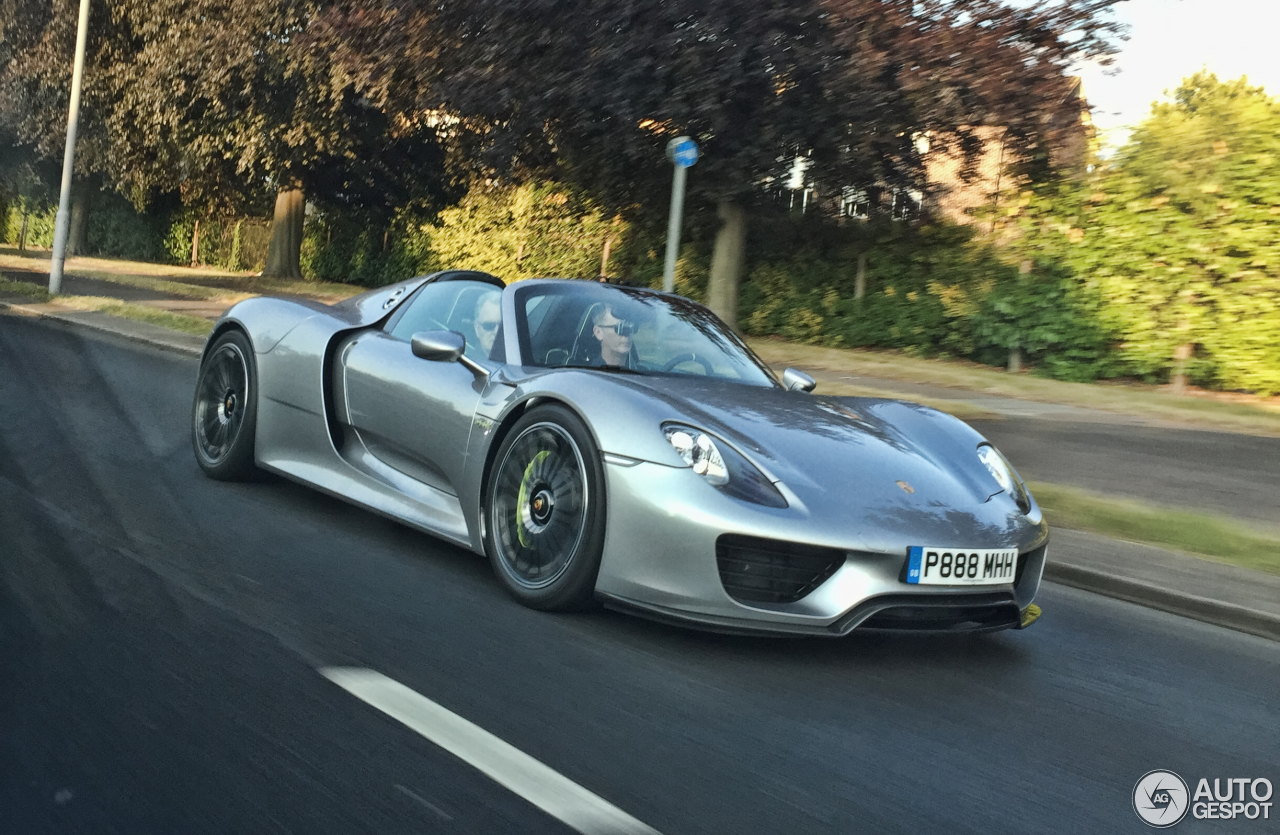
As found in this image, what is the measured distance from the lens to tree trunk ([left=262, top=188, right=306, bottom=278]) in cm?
3262

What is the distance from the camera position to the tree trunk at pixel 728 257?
18.9m

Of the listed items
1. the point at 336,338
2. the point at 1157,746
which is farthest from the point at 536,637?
the point at 336,338

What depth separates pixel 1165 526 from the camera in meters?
7.31

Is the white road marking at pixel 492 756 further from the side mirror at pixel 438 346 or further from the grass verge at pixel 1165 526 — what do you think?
the grass verge at pixel 1165 526

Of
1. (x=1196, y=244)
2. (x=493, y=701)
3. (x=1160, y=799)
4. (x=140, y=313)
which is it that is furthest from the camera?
(x=140, y=313)

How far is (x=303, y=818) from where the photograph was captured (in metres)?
2.74

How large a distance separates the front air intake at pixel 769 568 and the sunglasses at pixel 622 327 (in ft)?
5.22

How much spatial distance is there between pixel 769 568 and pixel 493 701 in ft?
3.25

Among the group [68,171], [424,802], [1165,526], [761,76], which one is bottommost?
[424,802]

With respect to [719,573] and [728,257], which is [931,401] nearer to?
[728,257]

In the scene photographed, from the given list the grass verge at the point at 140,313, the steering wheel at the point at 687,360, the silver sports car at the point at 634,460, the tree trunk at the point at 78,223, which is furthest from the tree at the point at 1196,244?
the tree trunk at the point at 78,223

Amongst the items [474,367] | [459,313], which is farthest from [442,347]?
[459,313]

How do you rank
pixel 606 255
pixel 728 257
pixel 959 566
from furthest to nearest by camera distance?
1. pixel 606 255
2. pixel 728 257
3. pixel 959 566
